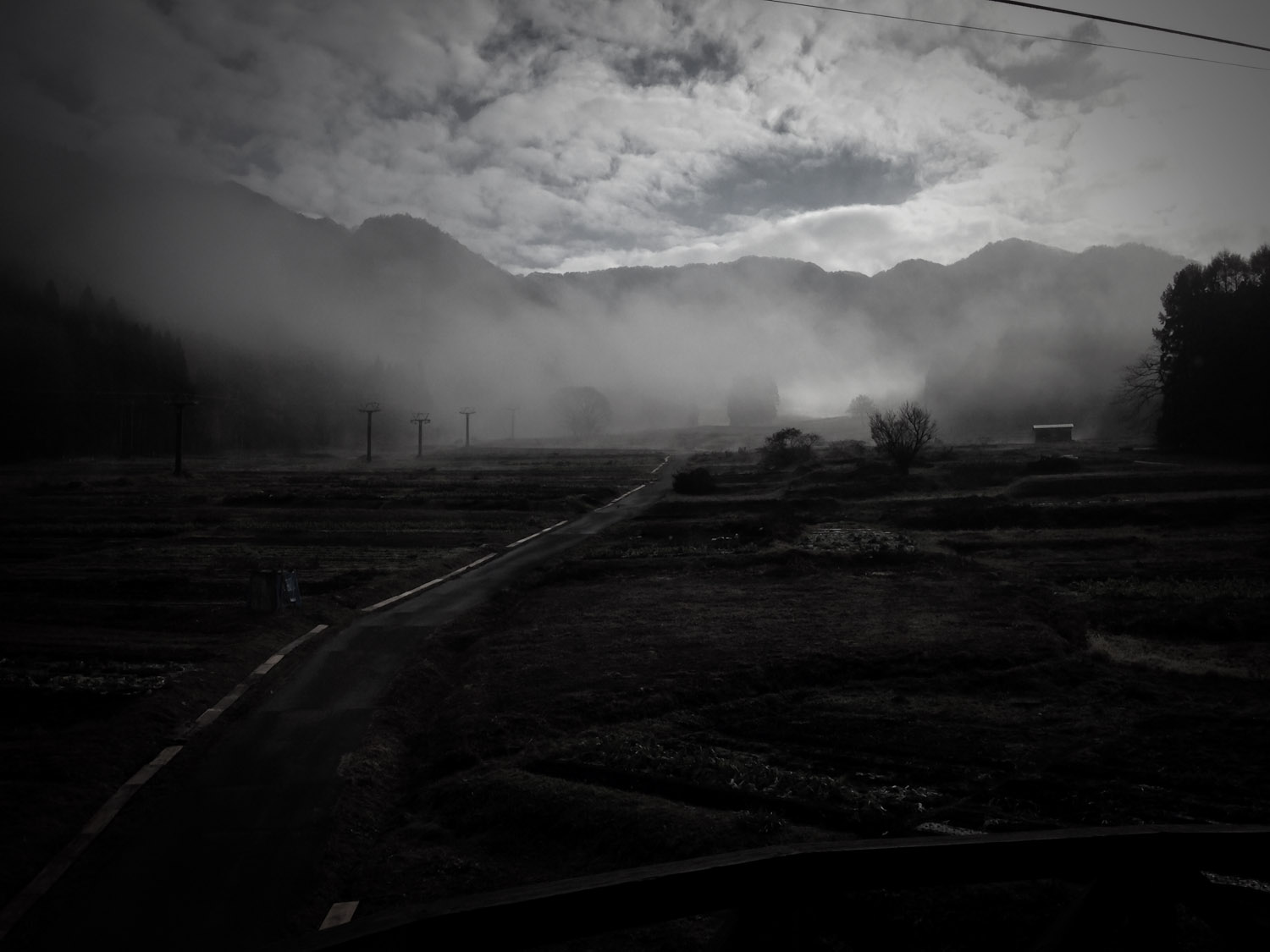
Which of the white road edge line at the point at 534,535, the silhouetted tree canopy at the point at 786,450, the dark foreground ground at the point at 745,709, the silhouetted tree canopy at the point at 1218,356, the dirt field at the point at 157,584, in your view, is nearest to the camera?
the dark foreground ground at the point at 745,709

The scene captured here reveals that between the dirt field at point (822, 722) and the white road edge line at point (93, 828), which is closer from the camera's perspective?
the white road edge line at point (93, 828)

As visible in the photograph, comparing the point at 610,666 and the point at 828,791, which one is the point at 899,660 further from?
the point at 828,791

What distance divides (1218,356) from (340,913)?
82892 mm

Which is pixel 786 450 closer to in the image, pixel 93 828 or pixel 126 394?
pixel 93 828

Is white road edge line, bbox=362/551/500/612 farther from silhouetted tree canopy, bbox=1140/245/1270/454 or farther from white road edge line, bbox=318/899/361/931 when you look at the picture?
silhouetted tree canopy, bbox=1140/245/1270/454

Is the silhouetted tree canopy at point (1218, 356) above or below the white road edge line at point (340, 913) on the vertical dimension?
above

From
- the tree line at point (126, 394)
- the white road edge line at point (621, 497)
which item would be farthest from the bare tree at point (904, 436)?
the tree line at point (126, 394)

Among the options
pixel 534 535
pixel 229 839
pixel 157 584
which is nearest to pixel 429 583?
pixel 157 584

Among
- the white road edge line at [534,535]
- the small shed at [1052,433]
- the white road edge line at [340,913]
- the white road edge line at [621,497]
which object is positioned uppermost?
the small shed at [1052,433]

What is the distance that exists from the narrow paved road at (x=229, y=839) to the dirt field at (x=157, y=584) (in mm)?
815

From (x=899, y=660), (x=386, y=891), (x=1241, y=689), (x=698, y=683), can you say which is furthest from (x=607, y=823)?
(x=1241, y=689)

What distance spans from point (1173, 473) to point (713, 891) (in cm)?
6101

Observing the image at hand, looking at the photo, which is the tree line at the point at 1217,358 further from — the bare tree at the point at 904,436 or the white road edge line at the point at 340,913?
the white road edge line at the point at 340,913

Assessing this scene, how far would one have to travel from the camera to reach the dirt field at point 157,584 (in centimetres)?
1135
